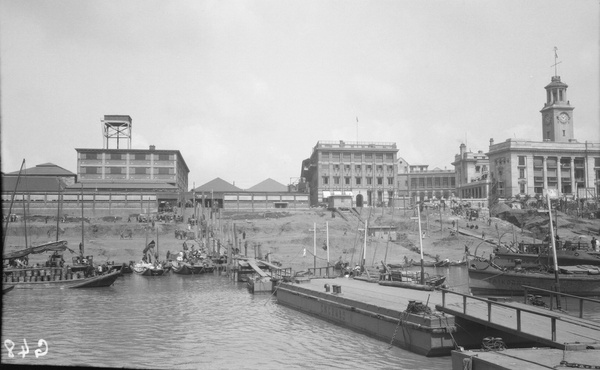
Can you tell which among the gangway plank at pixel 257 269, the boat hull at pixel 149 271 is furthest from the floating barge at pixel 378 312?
the boat hull at pixel 149 271

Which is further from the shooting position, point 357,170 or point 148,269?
point 357,170

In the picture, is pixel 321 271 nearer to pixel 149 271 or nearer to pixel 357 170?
pixel 149 271

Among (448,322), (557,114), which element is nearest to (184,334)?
(448,322)

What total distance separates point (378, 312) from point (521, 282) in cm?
2149

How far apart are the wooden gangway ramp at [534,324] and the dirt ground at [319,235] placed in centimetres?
4399

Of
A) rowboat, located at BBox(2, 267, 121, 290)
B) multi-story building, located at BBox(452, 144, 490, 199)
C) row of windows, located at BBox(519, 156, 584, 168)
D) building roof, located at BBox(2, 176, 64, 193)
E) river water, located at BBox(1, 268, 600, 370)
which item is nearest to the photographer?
river water, located at BBox(1, 268, 600, 370)

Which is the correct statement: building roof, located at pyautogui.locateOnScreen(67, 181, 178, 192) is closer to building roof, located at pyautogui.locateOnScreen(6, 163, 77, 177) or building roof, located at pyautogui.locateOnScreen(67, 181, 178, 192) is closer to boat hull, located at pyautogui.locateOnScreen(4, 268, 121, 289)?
building roof, located at pyautogui.locateOnScreen(6, 163, 77, 177)

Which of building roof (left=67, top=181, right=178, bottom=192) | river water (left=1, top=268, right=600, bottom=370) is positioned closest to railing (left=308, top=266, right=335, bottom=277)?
river water (left=1, top=268, right=600, bottom=370)

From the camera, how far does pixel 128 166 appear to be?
377 ft

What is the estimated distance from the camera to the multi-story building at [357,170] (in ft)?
426

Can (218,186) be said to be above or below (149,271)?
above

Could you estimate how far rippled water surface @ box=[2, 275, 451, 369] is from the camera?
21.6 metres

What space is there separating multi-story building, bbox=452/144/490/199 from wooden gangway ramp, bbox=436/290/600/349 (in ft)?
407

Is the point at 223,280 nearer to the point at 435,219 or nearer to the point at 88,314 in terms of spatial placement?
the point at 88,314
